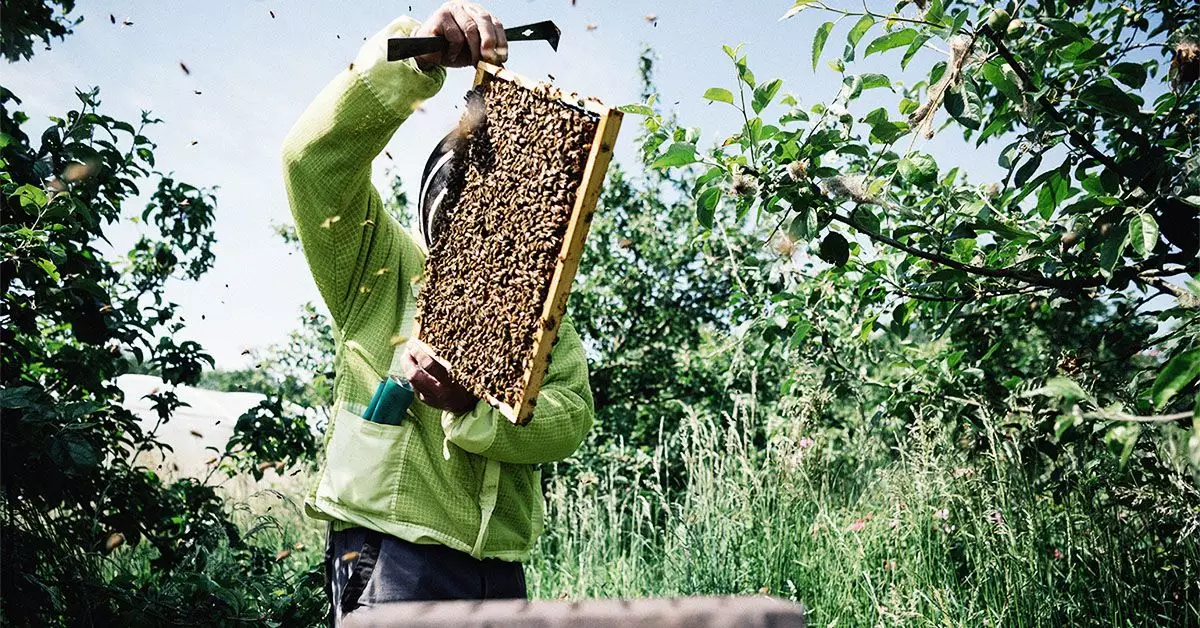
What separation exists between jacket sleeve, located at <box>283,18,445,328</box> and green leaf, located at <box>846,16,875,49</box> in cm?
105

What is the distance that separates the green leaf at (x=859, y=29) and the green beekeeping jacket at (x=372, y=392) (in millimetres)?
1047

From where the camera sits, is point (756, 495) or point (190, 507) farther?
point (756, 495)

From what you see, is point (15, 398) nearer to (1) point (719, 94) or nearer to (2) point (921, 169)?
(1) point (719, 94)

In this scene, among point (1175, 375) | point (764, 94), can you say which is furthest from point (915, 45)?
point (1175, 375)

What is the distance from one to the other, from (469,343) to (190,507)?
8.01 feet

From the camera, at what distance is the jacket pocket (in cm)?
200

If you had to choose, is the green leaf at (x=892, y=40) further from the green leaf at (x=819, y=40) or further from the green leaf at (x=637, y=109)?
the green leaf at (x=637, y=109)

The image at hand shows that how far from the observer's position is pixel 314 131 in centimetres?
200

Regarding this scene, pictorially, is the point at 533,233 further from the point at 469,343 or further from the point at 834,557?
the point at 834,557

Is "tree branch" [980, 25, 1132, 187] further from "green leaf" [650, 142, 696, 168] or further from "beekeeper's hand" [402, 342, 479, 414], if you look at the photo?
"beekeeper's hand" [402, 342, 479, 414]

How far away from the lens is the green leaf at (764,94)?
226 centimetres

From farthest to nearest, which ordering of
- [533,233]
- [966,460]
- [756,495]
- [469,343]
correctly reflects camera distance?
[756,495], [966,460], [469,343], [533,233]

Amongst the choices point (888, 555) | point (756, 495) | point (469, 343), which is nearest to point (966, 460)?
point (888, 555)

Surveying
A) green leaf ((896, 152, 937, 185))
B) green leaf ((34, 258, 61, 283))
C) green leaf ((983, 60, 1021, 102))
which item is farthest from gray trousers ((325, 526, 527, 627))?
green leaf ((983, 60, 1021, 102))
